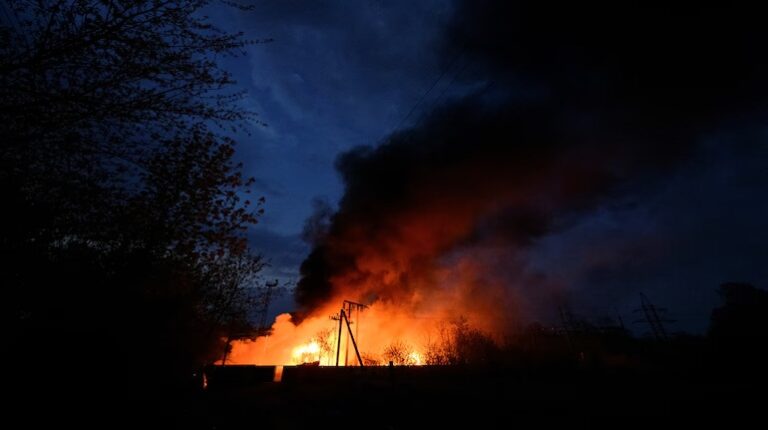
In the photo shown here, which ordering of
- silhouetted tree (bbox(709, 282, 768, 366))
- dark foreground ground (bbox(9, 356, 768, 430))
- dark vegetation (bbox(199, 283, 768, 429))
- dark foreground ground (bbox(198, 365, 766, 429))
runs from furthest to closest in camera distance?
silhouetted tree (bbox(709, 282, 768, 366)), dark vegetation (bbox(199, 283, 768, 429)), dark foreground ground (bbox(198, 365, 766, 429)), dark foreground ground (bbox(9, 356, 768, 430))

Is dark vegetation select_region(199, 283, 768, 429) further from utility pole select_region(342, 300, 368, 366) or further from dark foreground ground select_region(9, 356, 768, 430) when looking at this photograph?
utility pole select_region(342, 300, 368, 366)

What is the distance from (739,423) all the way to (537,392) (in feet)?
31.3

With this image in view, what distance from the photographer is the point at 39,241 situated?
896 centimetres

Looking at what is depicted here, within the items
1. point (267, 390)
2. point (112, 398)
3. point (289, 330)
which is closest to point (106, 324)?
point (112, 398)

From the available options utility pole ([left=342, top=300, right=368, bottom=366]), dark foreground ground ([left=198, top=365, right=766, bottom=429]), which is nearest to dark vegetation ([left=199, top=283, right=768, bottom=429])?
dark foreground ground ([left=198, top=365, right=766, bottom=429])

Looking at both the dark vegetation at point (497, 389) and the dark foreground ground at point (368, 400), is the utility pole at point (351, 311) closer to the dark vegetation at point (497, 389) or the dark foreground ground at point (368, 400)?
the dark vegetation at point (497, 389)

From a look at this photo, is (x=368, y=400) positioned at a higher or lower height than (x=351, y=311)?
lower

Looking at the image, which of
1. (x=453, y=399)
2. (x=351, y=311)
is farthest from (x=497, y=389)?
(x=351, y=311)

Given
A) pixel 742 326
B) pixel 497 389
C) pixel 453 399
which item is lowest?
pixel 453 399

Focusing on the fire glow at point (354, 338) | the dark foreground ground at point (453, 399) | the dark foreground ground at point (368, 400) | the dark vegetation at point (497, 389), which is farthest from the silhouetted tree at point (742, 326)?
the fire glow at point (354, 338)

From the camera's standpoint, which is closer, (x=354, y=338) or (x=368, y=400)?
(x=368, y=400)

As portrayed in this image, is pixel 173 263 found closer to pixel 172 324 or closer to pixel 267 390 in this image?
pixel 172 324

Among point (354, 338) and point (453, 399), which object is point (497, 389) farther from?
point (354, 338)

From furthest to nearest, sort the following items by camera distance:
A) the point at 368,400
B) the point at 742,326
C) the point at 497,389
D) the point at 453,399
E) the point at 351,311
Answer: the point at 742,326 → the point at 351,311 → the point at 497,389 → the point at 453,399 → the point at 368,400
